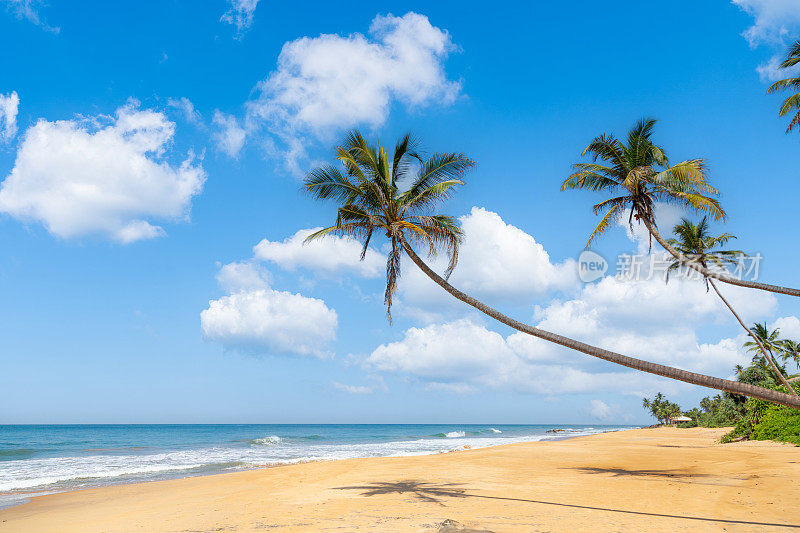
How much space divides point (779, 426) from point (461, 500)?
1957 centimetres

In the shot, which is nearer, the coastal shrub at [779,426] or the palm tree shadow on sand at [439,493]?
the palm tree shadow on sand at [439,493]

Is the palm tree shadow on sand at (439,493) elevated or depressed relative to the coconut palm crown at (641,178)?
depressed

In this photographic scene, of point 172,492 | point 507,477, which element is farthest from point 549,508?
point 172,492

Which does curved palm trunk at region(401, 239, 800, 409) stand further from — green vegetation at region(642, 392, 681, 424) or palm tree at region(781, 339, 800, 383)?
green vegetation at region(642, 392, 681, 424)

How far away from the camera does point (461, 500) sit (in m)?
9.20

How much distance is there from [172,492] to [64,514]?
274 centimetres

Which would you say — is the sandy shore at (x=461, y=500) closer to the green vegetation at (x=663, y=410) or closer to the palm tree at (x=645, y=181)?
the palm tree at (x=645, y=181)

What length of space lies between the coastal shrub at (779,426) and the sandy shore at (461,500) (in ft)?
16.8

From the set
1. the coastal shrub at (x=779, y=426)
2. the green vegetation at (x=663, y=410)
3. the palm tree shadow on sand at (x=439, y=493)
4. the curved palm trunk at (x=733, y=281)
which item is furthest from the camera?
the green vegetation at (x=663, y=410)

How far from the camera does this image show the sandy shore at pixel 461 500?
7355mm

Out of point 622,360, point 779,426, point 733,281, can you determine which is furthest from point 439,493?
point 779,426

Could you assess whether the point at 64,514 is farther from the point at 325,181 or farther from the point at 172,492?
the point at 325,181

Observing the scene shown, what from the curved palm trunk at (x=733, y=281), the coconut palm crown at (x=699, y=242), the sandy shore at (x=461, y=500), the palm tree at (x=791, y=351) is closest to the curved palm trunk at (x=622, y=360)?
the sandy shore at (x=461, y=500)

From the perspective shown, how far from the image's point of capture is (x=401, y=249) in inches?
432
